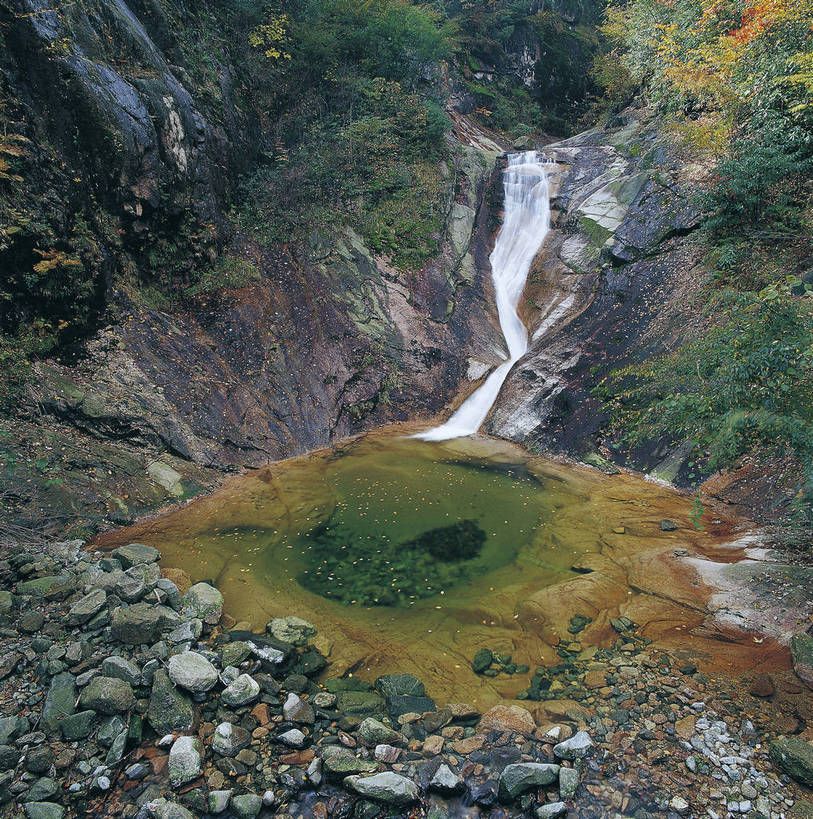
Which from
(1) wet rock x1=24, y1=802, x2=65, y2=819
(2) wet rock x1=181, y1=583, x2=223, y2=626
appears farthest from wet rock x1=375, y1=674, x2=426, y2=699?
(1) wet rock x1=24, y1=802, x2=65, y2=819

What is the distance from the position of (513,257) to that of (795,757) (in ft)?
58.0

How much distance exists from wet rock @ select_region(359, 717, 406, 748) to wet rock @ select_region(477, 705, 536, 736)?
0.77 meters

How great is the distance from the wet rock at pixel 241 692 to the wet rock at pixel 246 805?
2.99 feet

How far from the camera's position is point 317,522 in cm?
875

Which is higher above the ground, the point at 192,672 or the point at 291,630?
the point at 192,672

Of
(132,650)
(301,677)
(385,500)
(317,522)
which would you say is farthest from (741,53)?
(132,650)

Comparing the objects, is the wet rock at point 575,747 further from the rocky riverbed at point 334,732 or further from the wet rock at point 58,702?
the wet rock at point 58,702

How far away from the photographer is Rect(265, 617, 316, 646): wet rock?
5707 millimetres

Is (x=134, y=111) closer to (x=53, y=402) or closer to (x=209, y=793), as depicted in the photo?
(x=53, y=402)

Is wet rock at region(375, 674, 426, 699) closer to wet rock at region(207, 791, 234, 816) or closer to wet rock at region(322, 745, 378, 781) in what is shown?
wet rock at region(322, 745, 378, 781)

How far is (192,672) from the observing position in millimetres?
4637

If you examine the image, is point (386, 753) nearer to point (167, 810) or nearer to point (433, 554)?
point (167, 810)

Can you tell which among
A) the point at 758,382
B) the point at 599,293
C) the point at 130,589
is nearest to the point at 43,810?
the point at 130,589

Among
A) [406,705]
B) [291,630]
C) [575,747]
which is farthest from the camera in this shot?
[291,630]
